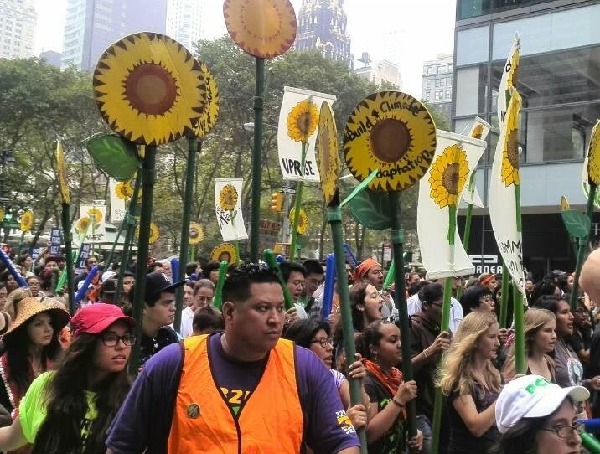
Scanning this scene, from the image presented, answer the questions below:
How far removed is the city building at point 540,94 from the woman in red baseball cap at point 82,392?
17144mm

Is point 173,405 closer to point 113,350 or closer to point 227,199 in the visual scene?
point 113,350

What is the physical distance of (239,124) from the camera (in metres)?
23.6

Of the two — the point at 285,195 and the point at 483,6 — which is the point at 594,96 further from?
the point at 285,195

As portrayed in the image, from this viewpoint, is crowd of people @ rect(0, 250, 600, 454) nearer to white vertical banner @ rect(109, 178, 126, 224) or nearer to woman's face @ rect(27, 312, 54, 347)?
woman's face @ rect(27, 312, 54, 347)

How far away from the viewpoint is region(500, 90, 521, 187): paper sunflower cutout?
3.33 m

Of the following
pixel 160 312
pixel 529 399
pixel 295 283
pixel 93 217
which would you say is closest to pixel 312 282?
pixel 295 283

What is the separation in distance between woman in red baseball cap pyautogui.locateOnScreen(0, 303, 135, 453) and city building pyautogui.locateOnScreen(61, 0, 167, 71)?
86854mm

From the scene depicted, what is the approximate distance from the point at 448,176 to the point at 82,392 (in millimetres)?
2448

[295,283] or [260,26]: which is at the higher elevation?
[260,26]

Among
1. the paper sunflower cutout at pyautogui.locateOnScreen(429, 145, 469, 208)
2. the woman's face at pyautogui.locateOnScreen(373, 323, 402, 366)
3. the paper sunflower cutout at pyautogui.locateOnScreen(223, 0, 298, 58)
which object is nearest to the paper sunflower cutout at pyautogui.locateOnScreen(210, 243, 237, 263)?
the paper sunflower cutout at pyautogui.locateOnScreen(223, 0, 298, 58)

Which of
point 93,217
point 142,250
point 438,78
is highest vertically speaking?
point 438,78

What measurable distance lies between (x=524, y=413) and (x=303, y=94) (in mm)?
4083

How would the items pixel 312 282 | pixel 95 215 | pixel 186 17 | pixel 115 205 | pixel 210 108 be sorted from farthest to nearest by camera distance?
pixel 186 17 → pixel 95 215 → pixel 115 205 → pixel 312 282 → pixel 210 108

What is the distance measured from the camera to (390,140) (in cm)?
335
